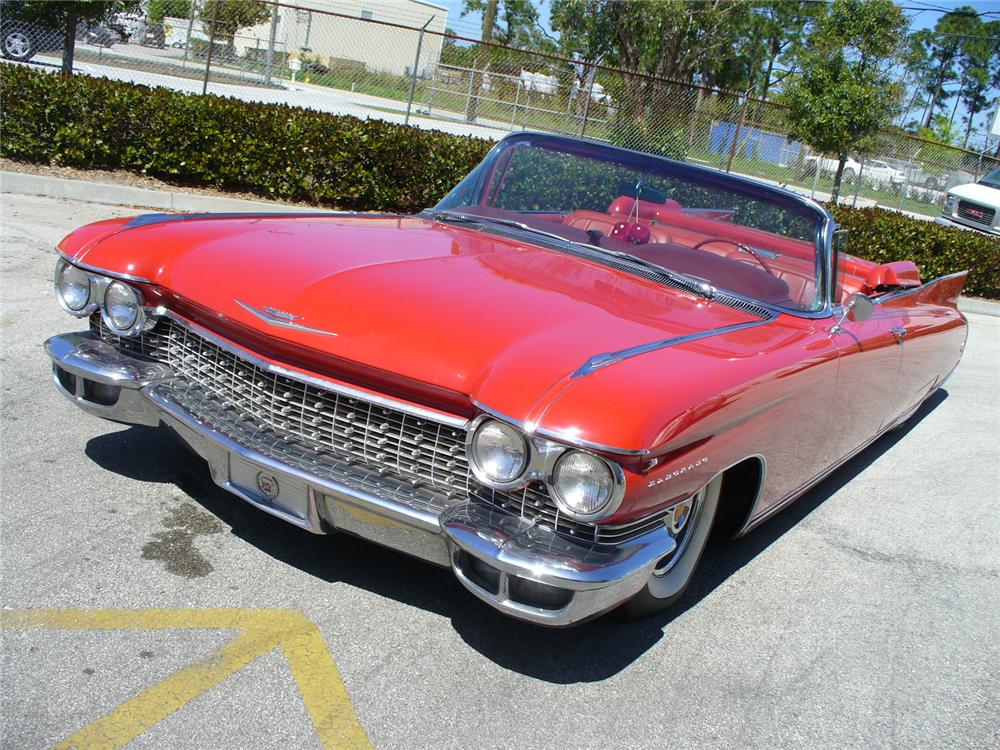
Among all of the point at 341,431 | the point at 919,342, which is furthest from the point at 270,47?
the point at 341,431

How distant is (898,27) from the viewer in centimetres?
1809

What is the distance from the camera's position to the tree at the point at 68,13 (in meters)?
13.0

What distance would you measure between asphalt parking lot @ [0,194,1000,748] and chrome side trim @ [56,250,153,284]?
81cm

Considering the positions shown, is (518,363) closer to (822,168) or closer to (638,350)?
(638,350)

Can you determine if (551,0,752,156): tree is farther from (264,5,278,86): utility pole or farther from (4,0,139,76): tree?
(4,0,139,76): tree

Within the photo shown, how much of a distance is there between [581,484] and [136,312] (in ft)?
5.87

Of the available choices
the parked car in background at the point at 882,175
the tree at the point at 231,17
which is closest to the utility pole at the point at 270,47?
the tree at the point at 231,17

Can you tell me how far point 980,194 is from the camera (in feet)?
63.6

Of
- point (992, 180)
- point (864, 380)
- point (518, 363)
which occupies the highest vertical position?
point (992, 180)

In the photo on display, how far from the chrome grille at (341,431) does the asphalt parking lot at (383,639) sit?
19.7 inches

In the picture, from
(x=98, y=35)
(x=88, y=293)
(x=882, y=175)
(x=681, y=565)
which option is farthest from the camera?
(x=882, y=175)

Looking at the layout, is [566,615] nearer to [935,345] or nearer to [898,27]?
[935,345]

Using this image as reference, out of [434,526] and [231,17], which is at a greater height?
[231,17]

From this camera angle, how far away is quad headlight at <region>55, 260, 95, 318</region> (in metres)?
3.56
